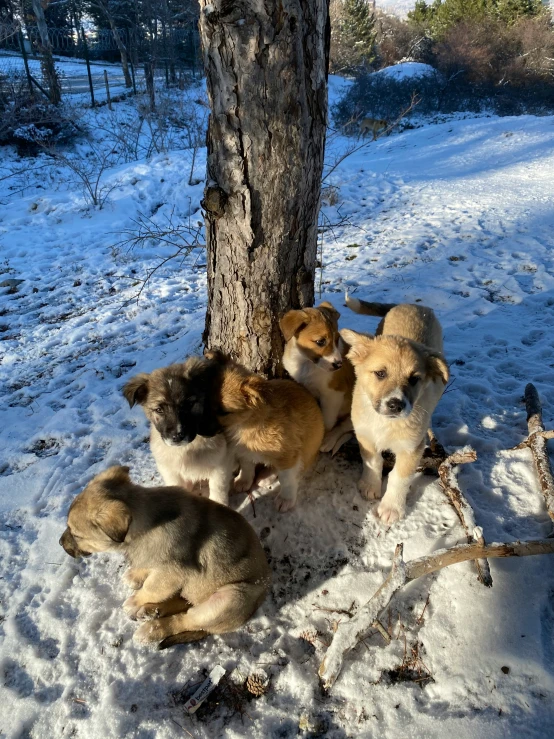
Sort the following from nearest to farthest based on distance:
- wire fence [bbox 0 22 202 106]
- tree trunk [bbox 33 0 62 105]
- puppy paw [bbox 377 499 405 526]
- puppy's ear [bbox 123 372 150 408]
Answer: puppy's ear [bbox 123 372 150 408] → puppy paw [bbox 377 499 405 526] → tree trunk [bbox 33 0 62 105] → wire fence [bbox 0 22 202 106]

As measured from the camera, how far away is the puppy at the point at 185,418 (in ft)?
10.3

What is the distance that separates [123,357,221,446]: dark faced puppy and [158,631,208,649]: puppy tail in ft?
4.05

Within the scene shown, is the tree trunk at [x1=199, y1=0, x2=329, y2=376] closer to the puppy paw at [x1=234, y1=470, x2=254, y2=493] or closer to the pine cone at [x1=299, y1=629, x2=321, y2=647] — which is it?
the puppy paw at [x1=234, y1=470, x2=254, y2=493]

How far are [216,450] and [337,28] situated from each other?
1807 inches

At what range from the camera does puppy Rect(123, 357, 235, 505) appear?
3129 millimetres

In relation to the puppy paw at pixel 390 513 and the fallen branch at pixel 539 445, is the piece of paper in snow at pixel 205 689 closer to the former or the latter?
the puppy paw at pixel 390 513

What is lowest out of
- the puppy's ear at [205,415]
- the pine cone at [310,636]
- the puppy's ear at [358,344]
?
the pine cone at [310,636]

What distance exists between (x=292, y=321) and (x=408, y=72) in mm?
34955

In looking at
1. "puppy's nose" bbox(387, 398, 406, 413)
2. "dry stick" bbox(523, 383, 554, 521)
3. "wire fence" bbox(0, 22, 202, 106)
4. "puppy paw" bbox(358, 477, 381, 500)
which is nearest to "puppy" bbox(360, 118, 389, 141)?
"wire fence" bbox(0, 22, 202, 106)

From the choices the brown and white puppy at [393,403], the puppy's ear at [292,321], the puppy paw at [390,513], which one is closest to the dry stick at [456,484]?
the brown and white puppy at [393,403]

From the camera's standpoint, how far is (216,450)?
11.1ft

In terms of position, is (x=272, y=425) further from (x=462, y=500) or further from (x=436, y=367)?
(x=462, y=500)

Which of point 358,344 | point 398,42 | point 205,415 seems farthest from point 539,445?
point 398,42

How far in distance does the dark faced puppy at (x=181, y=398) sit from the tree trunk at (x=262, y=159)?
105cm
